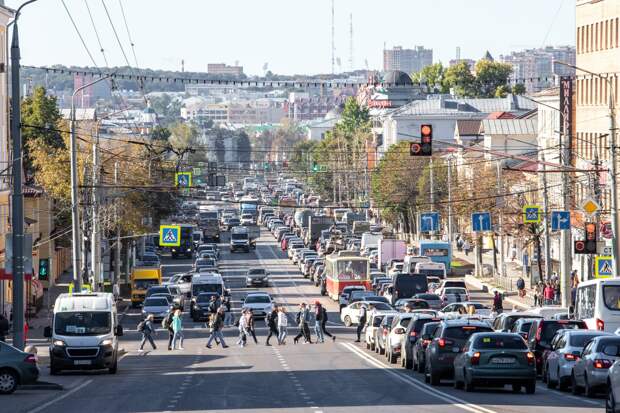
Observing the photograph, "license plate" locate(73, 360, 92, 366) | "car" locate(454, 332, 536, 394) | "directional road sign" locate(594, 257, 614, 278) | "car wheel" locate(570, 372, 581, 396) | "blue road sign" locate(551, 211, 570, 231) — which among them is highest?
"blue road sign" locate(551, 211, 570, 231)

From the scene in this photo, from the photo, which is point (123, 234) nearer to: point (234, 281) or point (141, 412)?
point (234, 281)

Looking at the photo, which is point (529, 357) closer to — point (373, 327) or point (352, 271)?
point (373, 327)

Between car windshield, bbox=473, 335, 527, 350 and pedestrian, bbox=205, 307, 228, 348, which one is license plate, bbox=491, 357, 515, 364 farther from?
pedestrian, bbox=205, 307, 228, 348

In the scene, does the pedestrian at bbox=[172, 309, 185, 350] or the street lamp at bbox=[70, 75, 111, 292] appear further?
the street lamp at bbox=[70, 75, 111, 292]

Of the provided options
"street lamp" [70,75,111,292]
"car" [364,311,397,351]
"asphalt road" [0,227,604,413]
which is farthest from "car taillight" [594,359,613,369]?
"street lamp" [70,75,111,292]

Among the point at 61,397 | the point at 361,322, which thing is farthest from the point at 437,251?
the point at 61,397

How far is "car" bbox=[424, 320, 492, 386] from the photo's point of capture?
35812mm

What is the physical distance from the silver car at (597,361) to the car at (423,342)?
22.8 feet

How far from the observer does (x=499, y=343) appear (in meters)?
32.1

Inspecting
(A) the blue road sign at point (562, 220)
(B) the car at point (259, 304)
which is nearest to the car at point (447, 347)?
(A) the blue road sign at point (562, 220)

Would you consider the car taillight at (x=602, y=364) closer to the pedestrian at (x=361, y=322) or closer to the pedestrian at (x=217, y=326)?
the pedestrian at (x=217, y=326)

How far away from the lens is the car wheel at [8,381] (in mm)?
34250

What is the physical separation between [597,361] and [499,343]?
215cm

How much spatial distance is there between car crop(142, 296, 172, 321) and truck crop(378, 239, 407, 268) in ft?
106
